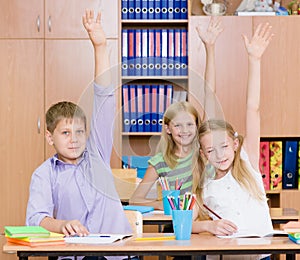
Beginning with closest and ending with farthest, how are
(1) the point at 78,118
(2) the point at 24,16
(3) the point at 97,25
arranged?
1. (1) the point at 78,118
2. (3) the point at 97,25
3. (2) the point at 24,16

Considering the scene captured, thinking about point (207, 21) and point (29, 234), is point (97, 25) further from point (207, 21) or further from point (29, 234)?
point (207, 21)

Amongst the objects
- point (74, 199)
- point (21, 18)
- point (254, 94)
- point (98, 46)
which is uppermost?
point (21, 18)

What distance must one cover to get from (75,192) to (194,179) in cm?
47

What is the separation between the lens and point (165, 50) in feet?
15.8

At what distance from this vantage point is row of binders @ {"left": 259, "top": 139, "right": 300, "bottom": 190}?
15.7ft

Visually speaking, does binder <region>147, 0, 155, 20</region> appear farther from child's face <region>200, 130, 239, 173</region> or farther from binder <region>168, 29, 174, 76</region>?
child's face <region>200, 130, 239, 173</region>

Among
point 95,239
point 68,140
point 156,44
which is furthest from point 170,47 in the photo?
point 95,239

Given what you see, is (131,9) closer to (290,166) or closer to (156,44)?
A: (156,44)

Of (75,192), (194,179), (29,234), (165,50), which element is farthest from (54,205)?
(165,50)

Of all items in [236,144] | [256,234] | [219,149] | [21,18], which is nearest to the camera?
[219,149]

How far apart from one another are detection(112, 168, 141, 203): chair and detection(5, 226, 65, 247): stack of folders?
257 mm

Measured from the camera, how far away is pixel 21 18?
188 inches

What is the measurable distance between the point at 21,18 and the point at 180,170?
2.72 m

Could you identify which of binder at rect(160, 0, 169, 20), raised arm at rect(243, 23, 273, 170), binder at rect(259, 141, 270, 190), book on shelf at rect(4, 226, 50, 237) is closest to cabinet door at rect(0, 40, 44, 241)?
binder at rect(160, 0, 169, 20)
